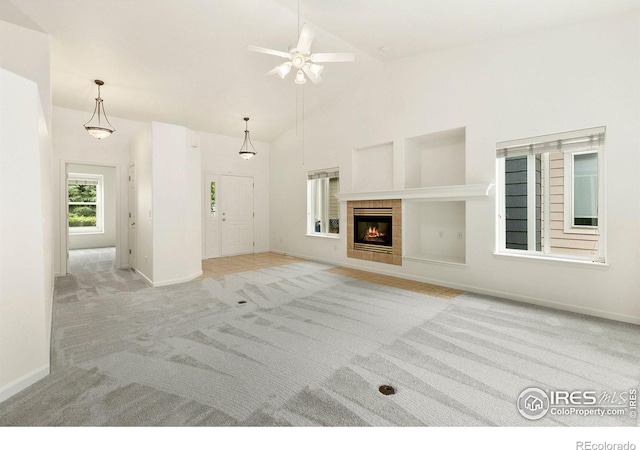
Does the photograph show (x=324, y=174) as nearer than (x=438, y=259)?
No

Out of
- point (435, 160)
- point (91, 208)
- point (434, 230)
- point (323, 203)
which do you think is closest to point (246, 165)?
point (323, 203)

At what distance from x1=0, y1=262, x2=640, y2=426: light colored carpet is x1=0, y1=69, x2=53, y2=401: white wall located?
206 mm

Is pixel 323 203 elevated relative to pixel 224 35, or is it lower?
lower

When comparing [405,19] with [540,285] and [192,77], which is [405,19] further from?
[540,285]

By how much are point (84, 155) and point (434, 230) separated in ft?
23.3

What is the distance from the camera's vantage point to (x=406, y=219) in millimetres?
5387

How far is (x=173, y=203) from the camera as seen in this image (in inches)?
195

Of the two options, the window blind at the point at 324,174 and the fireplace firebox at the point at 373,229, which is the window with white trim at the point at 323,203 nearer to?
the window blind at the point at 324,174

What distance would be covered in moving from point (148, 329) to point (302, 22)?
4.40m

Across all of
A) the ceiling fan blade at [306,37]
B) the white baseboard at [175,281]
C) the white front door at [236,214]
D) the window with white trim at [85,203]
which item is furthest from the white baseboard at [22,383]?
the window with white trim at [85,203]

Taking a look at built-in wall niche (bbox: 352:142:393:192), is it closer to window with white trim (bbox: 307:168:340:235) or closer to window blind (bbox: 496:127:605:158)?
window with white trim (bbox: 307:168:340:235)

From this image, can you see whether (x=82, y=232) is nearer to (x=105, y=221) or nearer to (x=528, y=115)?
(x=105, y=221)

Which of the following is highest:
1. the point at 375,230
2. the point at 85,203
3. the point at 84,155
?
the point at 84,155

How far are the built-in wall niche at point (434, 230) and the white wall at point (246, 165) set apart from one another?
4.60 meters
